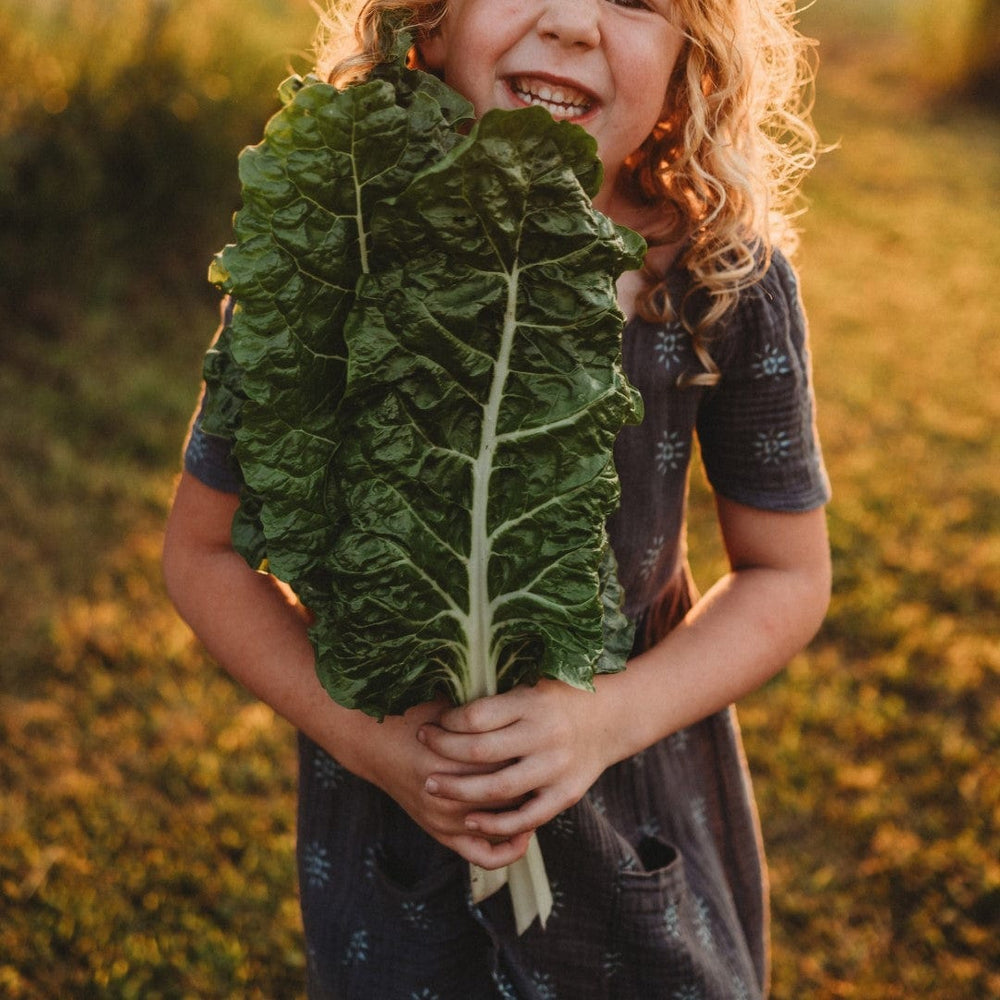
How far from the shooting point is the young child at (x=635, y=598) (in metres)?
1.55

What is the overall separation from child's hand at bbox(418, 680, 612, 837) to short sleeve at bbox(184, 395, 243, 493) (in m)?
0.51

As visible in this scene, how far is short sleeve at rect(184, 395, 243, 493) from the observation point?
1683 mm

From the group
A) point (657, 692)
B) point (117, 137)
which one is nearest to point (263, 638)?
point (657, 692)

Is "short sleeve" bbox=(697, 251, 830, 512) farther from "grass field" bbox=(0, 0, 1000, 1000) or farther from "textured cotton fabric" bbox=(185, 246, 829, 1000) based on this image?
"grass field" bbox=(0, 0, 1000, 1000)

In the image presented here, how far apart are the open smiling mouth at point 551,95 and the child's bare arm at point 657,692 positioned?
2.39 ft

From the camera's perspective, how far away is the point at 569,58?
148 cm

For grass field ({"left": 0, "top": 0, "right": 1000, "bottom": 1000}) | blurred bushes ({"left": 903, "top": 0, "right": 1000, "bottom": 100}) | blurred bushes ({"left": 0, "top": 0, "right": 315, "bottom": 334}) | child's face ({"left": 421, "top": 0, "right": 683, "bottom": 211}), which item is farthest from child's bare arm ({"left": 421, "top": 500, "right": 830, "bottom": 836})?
blurred bushes ({"left": 903, "top": 0, "right": 1000, "bottom": 100})

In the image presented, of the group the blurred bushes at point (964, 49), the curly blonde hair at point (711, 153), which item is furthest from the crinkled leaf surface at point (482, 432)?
the blurred bushes at point (964, 49)

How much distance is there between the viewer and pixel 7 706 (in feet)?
11.7

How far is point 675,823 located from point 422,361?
3.68 feet

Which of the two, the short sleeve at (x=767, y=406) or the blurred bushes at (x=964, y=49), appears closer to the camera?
the short sleeve at (x=767, y=406)

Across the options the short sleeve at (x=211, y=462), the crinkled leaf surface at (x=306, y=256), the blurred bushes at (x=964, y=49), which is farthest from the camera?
the blurred bushes at (x=964, y=49)

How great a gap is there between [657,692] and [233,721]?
2294 millimetres

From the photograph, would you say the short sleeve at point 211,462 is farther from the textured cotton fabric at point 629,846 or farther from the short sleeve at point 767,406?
the short sleeve at point 767,406
